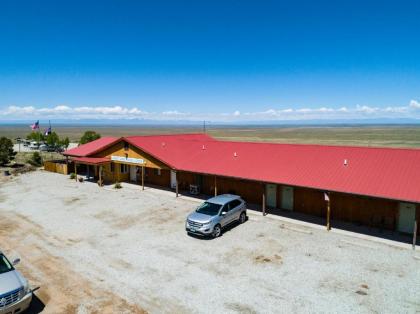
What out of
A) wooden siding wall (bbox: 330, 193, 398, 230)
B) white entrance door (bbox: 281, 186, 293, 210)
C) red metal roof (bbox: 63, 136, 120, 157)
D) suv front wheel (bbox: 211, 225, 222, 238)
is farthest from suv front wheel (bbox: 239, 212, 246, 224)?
red metal roof (bbox: 63, 136, 120, 157)

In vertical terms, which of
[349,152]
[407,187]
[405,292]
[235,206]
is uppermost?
[349,152]

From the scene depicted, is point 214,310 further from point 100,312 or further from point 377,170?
point 377,170

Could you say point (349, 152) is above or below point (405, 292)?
above

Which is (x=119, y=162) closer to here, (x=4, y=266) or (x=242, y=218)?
(x=242, y=218)

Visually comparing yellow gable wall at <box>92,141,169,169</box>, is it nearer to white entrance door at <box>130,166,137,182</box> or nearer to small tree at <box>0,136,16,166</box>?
white entrance door at <box>130,166,137,182</box>

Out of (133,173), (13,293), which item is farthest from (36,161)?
(13,293)

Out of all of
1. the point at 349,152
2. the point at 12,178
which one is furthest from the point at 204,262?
the point at 12,178
